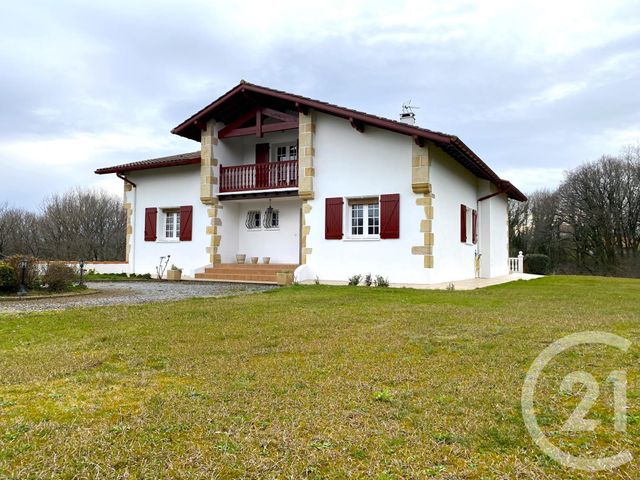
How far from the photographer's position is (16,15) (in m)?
10.4

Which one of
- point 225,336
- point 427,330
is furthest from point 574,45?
point 225,336

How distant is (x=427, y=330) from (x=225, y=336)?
2356 mm

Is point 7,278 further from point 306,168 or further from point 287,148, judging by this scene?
point 287,148

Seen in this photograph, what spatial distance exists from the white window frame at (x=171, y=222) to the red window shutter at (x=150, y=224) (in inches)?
13.5

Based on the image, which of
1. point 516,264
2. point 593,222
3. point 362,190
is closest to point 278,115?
point 362,190

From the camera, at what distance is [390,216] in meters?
13.4

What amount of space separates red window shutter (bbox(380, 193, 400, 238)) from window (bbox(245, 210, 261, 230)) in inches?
209

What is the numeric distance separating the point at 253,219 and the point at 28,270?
784cm

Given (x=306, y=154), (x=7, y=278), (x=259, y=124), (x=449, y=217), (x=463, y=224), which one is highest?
(x=259, y=124)

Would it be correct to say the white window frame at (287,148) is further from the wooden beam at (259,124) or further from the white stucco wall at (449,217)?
the white stucco wall at (449,217)

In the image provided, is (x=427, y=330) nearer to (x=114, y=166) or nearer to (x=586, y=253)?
(x=114, y=166)

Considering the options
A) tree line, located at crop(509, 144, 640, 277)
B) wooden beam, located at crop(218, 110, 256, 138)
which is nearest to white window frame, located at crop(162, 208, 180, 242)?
wooden beam, located at crop(218, 110, 256, 138)

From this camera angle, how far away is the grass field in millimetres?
2277

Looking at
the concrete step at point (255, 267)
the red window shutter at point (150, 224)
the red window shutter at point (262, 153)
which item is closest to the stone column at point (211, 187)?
the concrete step at point (255, 267)
